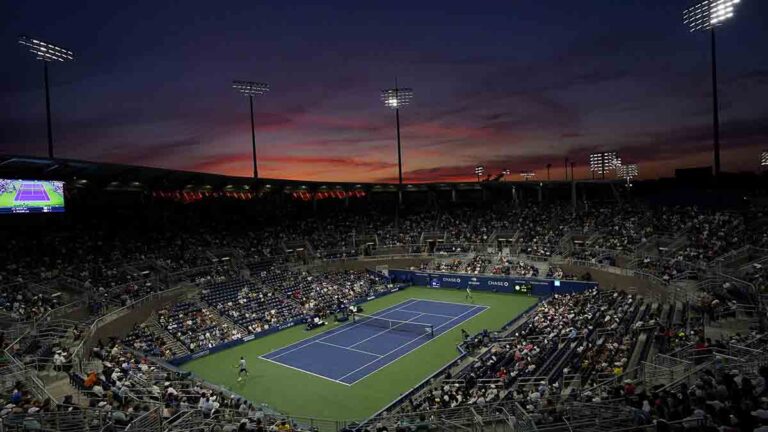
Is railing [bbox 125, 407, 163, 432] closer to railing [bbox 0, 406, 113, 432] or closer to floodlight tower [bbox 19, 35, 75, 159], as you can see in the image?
railing [bbox 0, 406, 113, 432]

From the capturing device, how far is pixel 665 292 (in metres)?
Answer: 27.3

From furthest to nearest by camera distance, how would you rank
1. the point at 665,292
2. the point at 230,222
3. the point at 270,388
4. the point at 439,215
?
the point at 439,215 → the point at 230,222 → the point at 665,292 → the point at 270,388

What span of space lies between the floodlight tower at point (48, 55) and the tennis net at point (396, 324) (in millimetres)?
23380

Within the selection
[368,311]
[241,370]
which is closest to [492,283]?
[368,311]

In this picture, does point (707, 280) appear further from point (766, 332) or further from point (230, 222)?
point (230, 222)

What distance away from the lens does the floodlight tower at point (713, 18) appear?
1205 inches

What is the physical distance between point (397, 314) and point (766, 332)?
2454cm

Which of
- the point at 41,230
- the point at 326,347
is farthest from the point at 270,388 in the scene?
the point at 41,230

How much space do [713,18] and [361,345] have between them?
Result: 3184 cm

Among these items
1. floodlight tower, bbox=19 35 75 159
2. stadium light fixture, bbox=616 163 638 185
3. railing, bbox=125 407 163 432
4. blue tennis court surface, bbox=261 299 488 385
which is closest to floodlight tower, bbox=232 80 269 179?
floodlight tower, bbox=19 35 75 159

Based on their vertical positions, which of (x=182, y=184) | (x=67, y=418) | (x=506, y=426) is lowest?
(x=506, y=426)

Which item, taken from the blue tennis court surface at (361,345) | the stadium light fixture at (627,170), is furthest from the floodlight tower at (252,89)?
the stadium light fixture at (627,170)

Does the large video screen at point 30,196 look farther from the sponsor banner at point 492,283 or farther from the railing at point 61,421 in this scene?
the sponsor banner at point 492,283

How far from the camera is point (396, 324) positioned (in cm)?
3381
